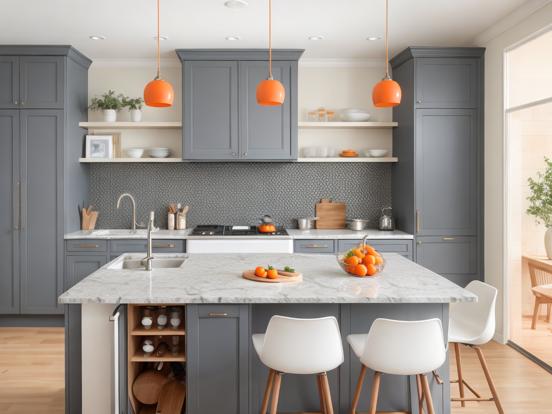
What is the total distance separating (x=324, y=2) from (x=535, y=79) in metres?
1.81

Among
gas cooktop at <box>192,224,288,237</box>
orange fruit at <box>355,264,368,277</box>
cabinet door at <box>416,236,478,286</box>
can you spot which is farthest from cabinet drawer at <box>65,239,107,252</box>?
cabinet door at <box>416,236,478,286</box>

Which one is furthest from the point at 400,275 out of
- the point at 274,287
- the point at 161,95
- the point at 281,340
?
the point at 161,95

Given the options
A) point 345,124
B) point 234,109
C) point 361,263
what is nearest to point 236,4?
point 234,109

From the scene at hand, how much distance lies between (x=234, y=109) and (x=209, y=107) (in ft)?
0.81

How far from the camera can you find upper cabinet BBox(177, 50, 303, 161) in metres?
5.16

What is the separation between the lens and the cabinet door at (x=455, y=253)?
16.5ft

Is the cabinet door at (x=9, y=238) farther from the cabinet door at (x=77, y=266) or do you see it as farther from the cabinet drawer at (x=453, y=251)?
the cabinet drawer at (x=453, y=251)

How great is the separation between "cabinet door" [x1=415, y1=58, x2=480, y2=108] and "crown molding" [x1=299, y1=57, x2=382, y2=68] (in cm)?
73

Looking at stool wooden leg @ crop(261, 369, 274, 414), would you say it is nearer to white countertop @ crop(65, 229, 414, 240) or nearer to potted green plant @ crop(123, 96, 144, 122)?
white countertop @ crop(65, 229, 414, 240)

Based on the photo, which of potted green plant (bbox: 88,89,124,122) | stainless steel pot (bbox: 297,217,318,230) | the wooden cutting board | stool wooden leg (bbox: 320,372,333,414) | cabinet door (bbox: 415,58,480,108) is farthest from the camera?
stainless steel pot (bbox: 297,217,318,230)

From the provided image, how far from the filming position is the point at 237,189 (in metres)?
5.68

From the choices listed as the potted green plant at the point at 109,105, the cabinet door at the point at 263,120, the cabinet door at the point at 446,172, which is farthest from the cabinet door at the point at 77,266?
the cabinet door at the point at 446,172

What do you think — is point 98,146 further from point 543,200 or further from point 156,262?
point 543,200

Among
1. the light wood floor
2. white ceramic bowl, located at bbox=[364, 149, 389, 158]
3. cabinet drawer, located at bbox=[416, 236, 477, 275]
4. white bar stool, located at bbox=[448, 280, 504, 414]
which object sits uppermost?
white ceramic bowl, located at bbox=[364, 149, 389, 158]
